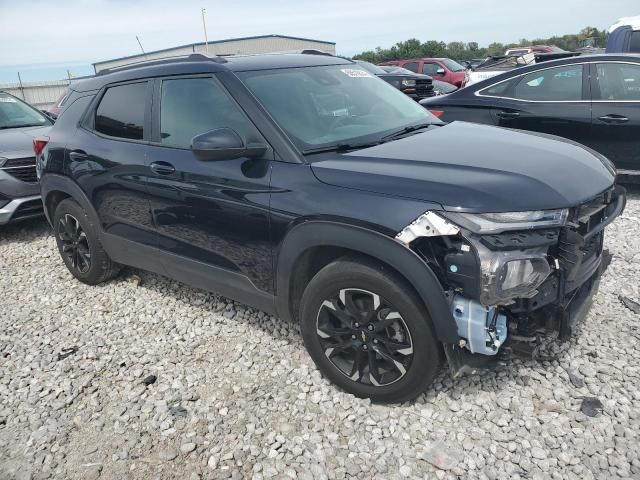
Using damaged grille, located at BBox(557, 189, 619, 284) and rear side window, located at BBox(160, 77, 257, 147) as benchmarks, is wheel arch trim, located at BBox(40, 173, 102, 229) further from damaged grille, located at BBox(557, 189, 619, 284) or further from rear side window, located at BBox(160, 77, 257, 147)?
damaged grille, located at BBox(557, 189, 619, 284)

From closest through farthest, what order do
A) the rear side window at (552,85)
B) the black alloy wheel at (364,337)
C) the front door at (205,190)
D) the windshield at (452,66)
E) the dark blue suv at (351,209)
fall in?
the dark blue suv at (351,209)
the black alloy wheel at (364,337)
the front door at (205,190)
the rear side window at (552,85)
the windshield at (452,66)

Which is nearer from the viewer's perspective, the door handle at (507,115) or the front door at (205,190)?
the front door at (205,190)

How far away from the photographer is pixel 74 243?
4684 mm

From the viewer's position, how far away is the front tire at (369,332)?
2.54 metres

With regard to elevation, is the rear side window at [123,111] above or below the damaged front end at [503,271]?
above

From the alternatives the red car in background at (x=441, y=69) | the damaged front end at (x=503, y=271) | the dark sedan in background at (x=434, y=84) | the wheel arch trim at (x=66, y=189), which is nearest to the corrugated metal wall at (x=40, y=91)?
the red car in background at (x=441, y=69)

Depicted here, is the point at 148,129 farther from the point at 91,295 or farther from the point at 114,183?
the point at 91,295

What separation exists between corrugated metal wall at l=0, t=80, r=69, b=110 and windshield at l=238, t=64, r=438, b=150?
85.0ft

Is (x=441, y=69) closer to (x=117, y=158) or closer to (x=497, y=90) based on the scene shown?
(x=497, y=90)

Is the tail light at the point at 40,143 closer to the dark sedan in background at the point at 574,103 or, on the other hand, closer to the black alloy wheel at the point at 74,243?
the black alloy wheel at the point at 74,243

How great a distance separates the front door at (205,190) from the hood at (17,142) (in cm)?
316

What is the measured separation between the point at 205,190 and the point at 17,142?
4373 mm

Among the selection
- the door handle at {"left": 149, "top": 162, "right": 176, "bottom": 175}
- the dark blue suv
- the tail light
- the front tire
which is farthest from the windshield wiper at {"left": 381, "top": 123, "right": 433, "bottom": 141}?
the tail light

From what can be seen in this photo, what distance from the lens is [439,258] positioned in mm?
2439
